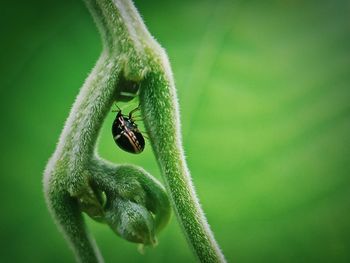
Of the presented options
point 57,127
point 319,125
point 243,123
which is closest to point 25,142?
point 57,127

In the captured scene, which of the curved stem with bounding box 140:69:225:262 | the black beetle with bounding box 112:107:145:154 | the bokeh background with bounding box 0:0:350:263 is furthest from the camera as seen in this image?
the bokeh background with bounding box 0:0:350:263

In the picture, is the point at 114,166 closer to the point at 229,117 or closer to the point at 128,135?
the point at 128,135

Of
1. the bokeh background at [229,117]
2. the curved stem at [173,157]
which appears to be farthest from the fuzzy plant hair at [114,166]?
the bokeh background at [229,117]

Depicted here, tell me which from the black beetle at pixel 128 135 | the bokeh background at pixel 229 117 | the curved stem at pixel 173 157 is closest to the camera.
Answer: the curved stem at pixel 173 157

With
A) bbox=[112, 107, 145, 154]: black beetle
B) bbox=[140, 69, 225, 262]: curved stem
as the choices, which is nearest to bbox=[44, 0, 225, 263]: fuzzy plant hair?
bbox=[140, 69, 225, 262]: curved stem

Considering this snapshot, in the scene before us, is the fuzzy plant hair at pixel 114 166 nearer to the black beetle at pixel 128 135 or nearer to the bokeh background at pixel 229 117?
the black beetle at pixel 128 135

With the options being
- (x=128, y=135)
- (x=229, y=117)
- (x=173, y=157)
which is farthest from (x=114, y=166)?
(x=229, y=117)

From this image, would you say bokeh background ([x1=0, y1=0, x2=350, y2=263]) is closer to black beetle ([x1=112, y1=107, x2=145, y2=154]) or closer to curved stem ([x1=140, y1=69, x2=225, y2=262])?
black beetle ([x1=112, y1=107, x2=145, y2=154])

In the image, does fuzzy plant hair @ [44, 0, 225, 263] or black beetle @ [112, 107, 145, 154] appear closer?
fuzzy plant hair @ [44, 0, 225, 263]
